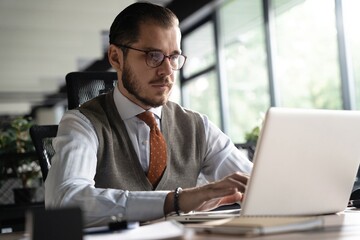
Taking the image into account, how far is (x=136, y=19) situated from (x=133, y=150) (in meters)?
0.38

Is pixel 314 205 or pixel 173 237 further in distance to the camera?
pixel 314 205

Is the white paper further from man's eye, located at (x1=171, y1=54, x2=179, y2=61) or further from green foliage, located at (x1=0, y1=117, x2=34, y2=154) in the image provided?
green foliage, located at (x1=0, y1=117, x2=34, y2=154)

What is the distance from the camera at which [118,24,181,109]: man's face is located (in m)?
1.69

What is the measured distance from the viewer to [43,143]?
6.31 ft

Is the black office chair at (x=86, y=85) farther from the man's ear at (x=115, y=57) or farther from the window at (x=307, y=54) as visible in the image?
the window at (x=307, y=54)

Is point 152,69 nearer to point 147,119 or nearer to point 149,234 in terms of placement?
point 147,119

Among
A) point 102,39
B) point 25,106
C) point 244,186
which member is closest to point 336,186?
point 244,186

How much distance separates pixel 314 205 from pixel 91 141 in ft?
2.08

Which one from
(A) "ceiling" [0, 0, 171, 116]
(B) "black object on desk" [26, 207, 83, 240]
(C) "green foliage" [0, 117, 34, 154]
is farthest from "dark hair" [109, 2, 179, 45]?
(A) "ceiling" [0, 0, 171, 116]

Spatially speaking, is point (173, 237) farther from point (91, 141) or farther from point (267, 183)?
point (91, 141)

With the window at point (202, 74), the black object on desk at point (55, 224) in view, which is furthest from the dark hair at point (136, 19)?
the window at point (202, 74)

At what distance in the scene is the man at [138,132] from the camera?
152 cm

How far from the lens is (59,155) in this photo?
1.50 meters

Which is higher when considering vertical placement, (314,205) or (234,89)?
(234,89)
